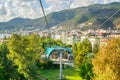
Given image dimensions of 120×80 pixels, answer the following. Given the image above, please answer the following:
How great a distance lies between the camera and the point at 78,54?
4341 cm

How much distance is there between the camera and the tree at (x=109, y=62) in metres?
18.5

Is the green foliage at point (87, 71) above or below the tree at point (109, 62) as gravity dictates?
below

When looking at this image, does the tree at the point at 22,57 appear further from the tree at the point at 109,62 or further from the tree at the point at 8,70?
the tree at the point at 109,62

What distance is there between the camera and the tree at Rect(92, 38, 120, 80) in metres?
18.5

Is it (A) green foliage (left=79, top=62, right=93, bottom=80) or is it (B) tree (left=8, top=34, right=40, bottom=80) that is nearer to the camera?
(B) tree (left=8, top=34, right=40, bottom=80)

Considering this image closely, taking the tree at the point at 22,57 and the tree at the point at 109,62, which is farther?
the tree at the point at 22,57

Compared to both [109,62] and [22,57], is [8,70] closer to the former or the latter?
[22,57]

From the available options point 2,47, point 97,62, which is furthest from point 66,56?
point 97,62

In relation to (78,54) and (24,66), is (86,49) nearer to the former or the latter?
(78,54)

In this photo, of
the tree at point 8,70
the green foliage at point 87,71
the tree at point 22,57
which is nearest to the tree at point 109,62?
the tree at point 8,70

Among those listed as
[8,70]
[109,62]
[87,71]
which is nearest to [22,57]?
[8,70]

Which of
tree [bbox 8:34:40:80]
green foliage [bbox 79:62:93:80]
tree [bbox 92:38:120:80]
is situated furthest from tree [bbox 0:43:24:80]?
tree [bbox 92:38:120:80]

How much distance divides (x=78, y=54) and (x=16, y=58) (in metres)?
12.4

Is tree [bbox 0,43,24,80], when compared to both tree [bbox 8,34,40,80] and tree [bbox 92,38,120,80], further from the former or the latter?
tree [bbox 92,38,120,80]
